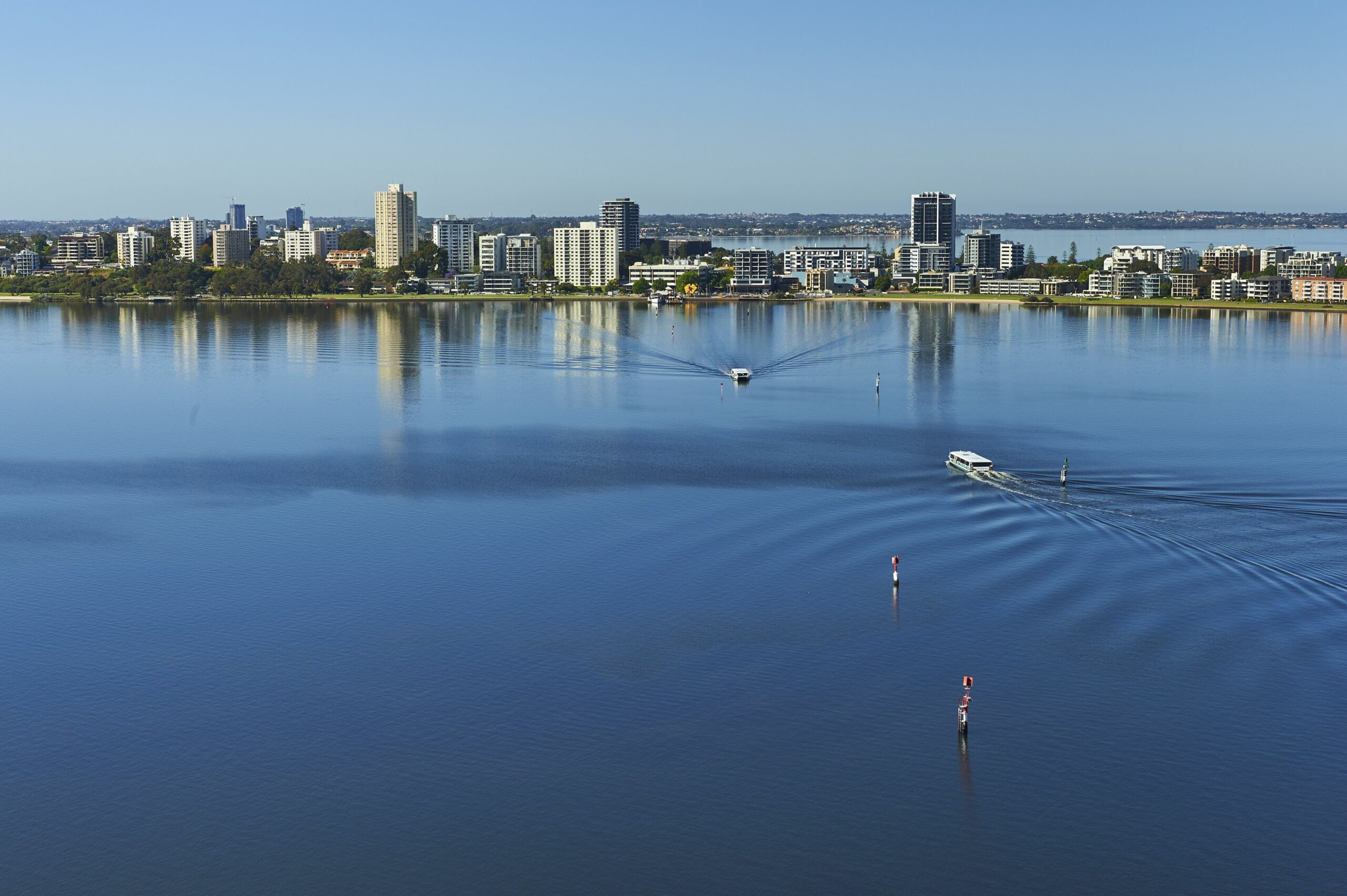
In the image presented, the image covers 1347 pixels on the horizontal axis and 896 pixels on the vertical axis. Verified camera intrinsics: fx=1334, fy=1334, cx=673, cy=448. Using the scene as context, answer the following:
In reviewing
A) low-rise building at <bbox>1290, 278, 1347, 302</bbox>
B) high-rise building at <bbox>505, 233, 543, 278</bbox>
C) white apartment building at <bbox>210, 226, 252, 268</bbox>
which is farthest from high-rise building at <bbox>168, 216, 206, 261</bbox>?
low-rise building at <bbox>1290, 278, 1347, 302</bbox>

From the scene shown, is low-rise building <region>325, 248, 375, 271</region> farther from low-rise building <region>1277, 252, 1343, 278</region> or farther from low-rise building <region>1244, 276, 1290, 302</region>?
low-rise building <region>1277, 252, 1343, 278</region>

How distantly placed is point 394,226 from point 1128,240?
54856mm

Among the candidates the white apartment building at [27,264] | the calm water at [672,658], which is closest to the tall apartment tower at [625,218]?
the white apartment building at [27,264]

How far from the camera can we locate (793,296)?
3884cm

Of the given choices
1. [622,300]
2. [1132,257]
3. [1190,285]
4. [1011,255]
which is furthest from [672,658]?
[1011,255]

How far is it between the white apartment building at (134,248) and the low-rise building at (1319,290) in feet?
113

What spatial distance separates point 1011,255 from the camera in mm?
48625

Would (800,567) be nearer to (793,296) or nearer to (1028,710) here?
(1028,710)

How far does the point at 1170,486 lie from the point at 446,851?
21.7ft

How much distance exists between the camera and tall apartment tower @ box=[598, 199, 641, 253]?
163ft

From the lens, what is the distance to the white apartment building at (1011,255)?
48500mm

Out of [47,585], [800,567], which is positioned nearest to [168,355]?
[47,585]

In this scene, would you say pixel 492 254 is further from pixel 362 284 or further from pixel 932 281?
A: pixel 932 281

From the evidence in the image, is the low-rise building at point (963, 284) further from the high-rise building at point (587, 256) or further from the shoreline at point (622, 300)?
the high-rise building at point (587, 256)
